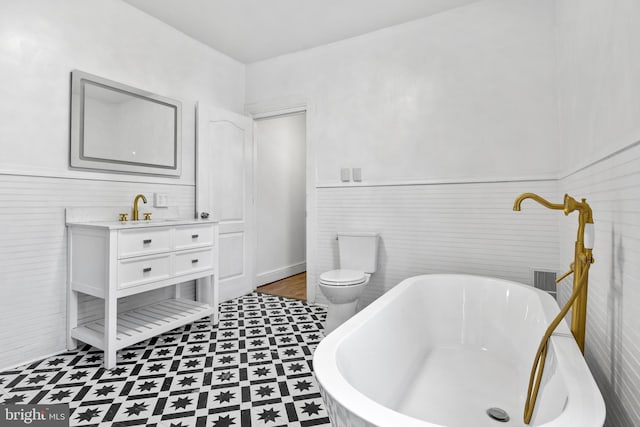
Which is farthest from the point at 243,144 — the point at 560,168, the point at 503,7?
the point at 560,168

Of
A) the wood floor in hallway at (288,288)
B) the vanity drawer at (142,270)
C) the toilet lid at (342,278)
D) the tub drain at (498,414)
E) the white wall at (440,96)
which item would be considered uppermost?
the white wall at (440,96)

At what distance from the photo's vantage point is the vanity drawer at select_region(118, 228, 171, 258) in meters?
2.09

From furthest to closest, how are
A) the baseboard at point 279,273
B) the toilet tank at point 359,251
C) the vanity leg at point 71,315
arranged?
the baseboard at point 279,273
the toilet tank at point 359,251
the vanity leg at point 71,315

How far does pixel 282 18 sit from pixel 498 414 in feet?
9.99

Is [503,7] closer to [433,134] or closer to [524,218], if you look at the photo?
[433,134]

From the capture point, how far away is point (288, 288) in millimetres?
3930

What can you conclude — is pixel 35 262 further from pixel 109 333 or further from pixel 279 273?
pixel 279 273

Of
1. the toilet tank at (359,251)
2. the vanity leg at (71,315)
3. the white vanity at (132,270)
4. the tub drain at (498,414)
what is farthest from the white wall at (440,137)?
the vanity leg at (71,315)

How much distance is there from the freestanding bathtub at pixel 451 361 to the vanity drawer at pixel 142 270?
152cm

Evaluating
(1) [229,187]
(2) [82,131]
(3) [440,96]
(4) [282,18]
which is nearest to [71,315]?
(2) [82,131]

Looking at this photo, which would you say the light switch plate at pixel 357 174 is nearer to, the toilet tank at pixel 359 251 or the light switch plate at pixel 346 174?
the light switch plate at pixel 346 174

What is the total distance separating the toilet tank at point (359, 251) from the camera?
292 centimetres

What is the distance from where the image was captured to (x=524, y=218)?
248 cm

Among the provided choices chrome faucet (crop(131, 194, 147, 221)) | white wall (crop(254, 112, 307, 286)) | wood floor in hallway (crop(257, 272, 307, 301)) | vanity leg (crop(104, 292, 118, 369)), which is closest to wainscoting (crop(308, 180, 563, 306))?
wood floor in hallway (crop(257, 272, 307, 301))
